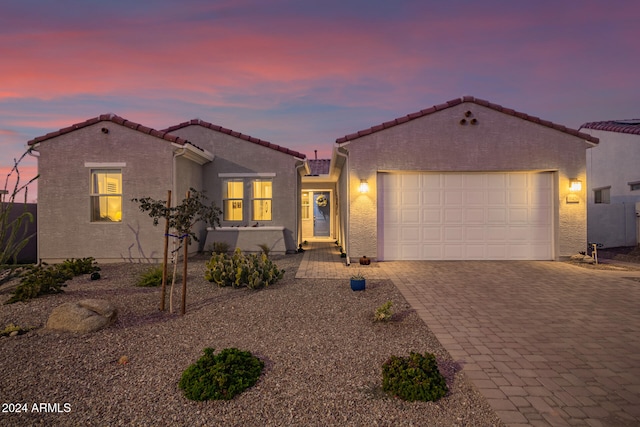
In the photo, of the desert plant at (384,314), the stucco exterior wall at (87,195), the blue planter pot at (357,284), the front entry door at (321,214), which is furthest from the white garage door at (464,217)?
the front entry door at (321,214)

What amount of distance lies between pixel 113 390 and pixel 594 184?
19.8 m

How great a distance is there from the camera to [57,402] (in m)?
2.60

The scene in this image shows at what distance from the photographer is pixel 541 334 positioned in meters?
3.92

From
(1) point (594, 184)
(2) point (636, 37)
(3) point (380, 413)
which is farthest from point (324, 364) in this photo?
(1) point (594, 184)

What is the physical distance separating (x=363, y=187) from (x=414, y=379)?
6.70 meters

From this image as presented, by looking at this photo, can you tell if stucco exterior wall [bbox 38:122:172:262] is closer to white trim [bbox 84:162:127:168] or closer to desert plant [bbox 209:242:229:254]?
white trim [bbox 84:162:127:168]

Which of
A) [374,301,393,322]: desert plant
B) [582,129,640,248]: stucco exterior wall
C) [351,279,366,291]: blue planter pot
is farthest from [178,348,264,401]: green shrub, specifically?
[582,129,640,248]: stucco exterior wall

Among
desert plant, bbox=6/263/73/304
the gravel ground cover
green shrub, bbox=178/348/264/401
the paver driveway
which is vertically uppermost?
desert plant, bbox=6/263/73/304

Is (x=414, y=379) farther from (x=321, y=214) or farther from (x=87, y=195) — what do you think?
(x=321, y=214)

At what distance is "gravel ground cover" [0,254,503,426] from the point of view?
A: 239cm

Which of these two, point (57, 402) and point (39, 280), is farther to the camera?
point (39, 280)

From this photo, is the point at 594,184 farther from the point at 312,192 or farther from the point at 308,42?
the point at 308,42

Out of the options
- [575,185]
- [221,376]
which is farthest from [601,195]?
[221,376]

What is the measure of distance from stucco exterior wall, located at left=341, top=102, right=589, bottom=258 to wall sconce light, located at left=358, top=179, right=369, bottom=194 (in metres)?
0.11
